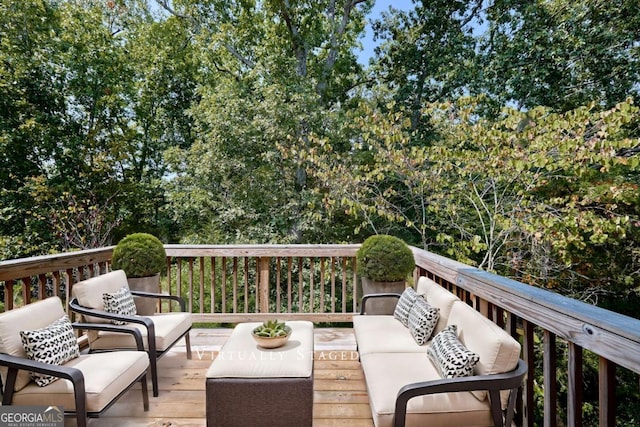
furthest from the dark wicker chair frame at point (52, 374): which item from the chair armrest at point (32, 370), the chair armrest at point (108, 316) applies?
the chair armrest at point (108, 316)

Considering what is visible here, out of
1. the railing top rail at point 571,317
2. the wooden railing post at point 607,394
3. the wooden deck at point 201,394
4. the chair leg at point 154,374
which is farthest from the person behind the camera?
the chair leg at point 154,374

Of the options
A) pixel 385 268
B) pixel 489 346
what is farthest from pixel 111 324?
pixel 489 346

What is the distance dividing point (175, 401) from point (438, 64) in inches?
295

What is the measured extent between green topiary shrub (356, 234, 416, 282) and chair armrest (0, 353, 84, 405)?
244 cm

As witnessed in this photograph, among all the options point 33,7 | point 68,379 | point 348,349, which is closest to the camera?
point 68,379

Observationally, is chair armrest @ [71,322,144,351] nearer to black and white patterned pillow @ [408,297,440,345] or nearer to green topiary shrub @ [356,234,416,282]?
black and white patterned pillow @ [408,297,440,345]

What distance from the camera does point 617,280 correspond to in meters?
5.76

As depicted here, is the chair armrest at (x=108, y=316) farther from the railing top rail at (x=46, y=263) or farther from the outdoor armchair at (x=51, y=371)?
the railing top rail at (x=46, y=263)

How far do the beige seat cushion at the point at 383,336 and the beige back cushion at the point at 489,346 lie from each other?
1.61 ft

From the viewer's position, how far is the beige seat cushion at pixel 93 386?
189cm

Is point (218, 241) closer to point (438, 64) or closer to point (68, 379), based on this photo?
point (68, 379)

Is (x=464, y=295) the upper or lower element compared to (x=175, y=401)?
upper

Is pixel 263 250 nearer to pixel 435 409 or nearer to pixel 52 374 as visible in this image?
pixel 52 374

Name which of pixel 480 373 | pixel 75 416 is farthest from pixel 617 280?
pixel 75 416
